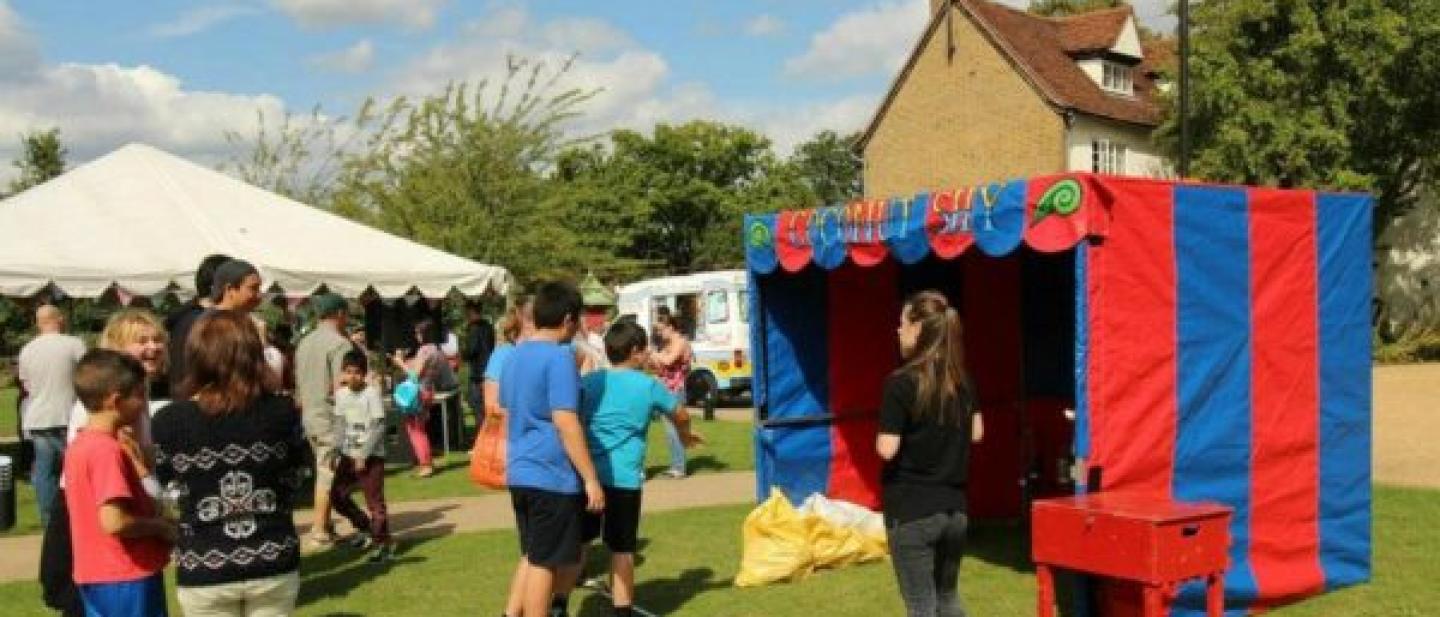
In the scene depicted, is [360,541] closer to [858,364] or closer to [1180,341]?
[858,364]

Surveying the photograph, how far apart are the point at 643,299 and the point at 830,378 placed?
1395cm

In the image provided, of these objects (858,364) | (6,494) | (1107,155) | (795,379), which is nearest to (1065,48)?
(1107,155)

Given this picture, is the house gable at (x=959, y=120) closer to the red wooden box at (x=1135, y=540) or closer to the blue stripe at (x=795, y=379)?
the blue stripe at (x=795, y=379)

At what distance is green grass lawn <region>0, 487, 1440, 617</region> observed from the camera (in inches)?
272

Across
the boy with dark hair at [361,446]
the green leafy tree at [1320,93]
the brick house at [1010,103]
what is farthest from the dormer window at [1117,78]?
the boy with dark hair at [361,446]

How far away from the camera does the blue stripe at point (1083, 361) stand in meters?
6.12

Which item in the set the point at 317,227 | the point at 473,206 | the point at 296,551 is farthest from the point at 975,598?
the point at 473,206

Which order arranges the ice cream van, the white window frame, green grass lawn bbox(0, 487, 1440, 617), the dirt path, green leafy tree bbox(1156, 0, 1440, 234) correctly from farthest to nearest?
the white window frame
green leafy tree bbox(1156, 0, 1440, 234)
the ice cream van
the dirt path
green grass lawn bbox(0, 487, 1440, 617)

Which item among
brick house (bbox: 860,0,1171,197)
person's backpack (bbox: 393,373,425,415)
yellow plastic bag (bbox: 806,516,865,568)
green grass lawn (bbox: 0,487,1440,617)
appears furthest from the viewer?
brick house (bbox: 860,0,1171,197)

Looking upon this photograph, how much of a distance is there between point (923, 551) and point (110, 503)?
291 centimetres

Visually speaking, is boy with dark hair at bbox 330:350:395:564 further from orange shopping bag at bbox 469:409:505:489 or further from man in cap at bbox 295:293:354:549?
orange shopping bag at bbox 469:409:505:489

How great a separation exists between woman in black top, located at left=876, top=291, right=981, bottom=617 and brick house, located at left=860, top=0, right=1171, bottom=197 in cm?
2936

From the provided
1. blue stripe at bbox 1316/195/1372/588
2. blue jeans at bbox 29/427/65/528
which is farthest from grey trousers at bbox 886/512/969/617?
blue jeans at bbox 29/427/65/528

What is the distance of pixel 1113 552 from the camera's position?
17.9ft
